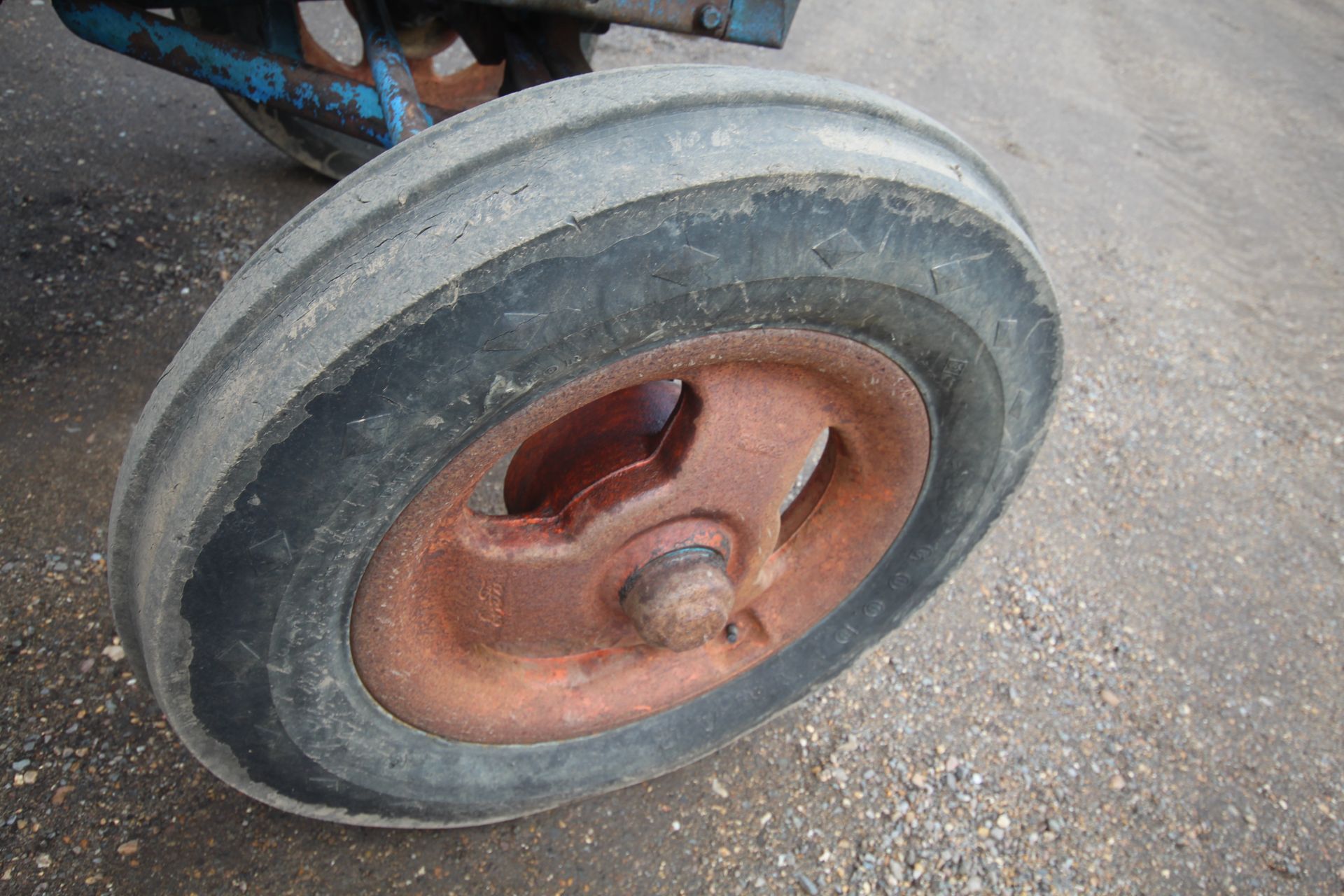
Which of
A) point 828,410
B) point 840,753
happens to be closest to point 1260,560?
point 840,753

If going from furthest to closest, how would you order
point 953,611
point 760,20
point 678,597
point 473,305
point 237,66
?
1. point 953,611
2. point 237,66
3. point 760,20
4. point 678,597
5. point 473,305

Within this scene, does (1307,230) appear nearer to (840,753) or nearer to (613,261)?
(840,753)

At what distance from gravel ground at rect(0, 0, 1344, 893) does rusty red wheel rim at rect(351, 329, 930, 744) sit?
1.24 ft

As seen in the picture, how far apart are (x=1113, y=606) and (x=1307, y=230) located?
97.5 inches

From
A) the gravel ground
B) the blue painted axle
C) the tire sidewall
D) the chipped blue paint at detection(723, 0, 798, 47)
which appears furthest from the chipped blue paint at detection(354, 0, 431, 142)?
the gravel ground

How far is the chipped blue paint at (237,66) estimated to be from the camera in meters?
1.81

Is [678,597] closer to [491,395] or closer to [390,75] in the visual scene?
[491,395]

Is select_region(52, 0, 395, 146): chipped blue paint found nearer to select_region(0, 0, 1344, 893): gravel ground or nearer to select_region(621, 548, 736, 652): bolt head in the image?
select_region(0, 0, 1344, 893): gravel ground

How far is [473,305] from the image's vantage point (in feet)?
2.84

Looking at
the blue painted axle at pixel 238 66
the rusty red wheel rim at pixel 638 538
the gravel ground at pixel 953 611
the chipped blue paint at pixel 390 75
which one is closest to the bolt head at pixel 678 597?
the rusty red wheel rim at pixel 638 538

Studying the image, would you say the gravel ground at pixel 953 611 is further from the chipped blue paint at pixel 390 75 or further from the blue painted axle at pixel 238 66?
the chipped blue paint at pixel 390 75

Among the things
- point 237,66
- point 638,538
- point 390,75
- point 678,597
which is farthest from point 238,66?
point 678,597

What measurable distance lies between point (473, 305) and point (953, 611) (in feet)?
5.40

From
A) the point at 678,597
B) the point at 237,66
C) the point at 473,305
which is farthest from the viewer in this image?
the point at 237,66
